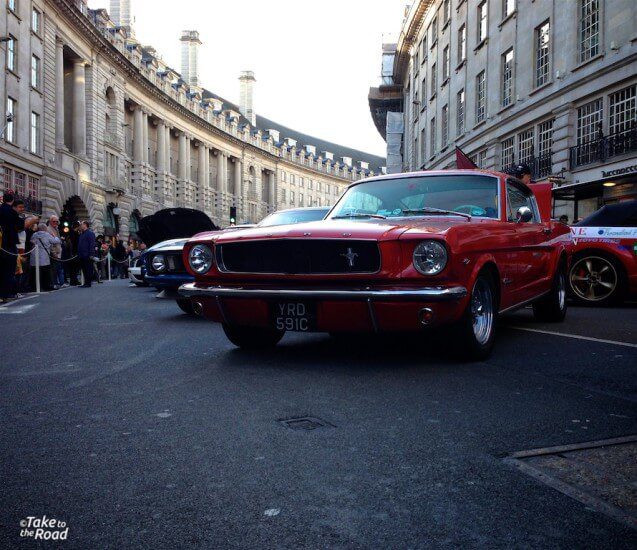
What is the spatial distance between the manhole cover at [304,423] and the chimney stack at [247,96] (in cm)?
9328

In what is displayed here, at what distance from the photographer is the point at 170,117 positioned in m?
62.6

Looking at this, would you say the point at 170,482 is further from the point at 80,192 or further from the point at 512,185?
the point at 80,192

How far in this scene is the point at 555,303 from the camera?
7781mm

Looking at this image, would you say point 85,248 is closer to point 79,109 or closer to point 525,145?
point 525,145

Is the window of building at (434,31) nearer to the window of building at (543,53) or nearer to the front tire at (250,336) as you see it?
the window of building at (543,53)

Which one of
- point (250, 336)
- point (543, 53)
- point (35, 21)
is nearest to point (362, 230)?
point (250, 336)

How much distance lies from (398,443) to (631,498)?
1012 millimetres

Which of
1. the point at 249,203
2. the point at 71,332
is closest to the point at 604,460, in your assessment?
the point at 71,332

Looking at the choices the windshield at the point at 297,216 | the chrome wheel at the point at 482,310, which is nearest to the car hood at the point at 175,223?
the windshield at the point at 297,216

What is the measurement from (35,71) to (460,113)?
73.1 feet

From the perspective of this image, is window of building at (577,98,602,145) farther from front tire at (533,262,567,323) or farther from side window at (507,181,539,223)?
side window at (507,181,539,223)

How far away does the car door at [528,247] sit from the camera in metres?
6.12

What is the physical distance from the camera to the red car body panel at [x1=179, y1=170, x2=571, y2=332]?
454cm

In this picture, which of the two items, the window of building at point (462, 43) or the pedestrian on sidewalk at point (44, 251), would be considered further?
the window of building at point (462, 43)
